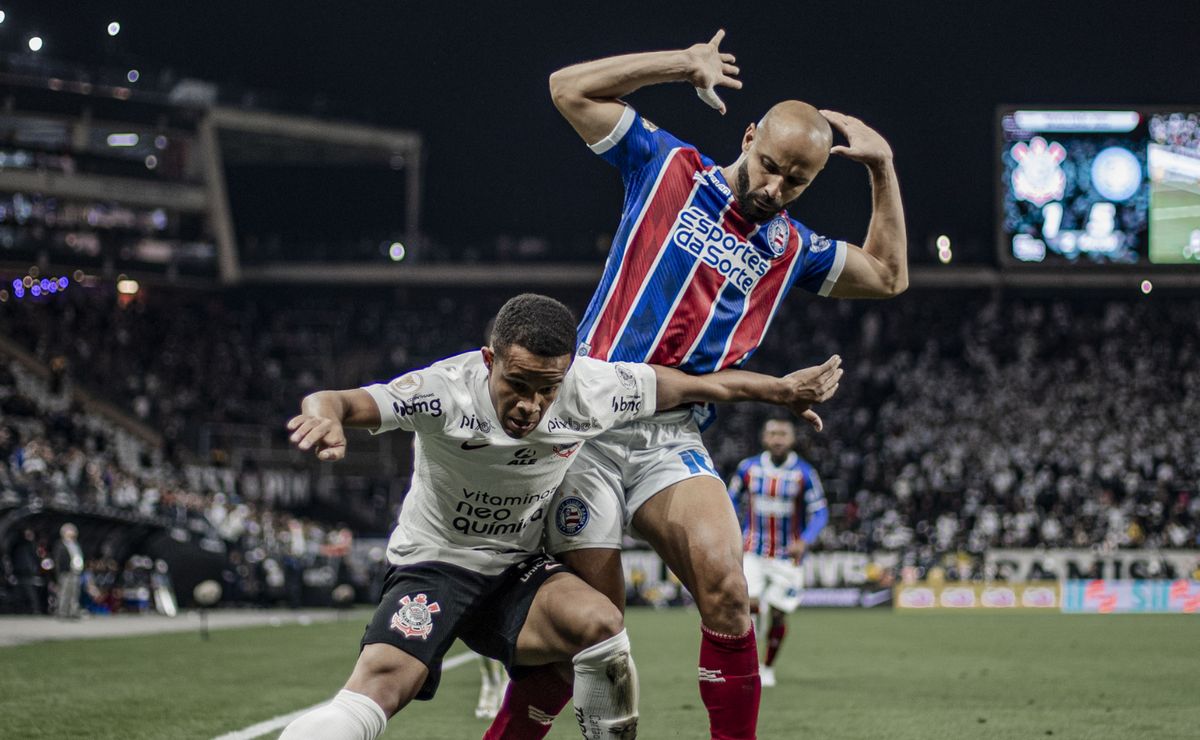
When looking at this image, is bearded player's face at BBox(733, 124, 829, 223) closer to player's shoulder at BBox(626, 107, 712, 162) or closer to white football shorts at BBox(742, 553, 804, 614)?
player's shoulder at BBox(626, 107, 712, 162)

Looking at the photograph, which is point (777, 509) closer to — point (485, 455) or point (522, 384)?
point (485, 455)

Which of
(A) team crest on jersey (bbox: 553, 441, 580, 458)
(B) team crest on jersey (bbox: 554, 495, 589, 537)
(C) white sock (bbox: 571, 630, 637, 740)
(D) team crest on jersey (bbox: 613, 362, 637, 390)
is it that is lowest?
(C) white sock (bbox: 571, 630, 637, 740)

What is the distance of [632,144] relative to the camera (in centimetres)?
568

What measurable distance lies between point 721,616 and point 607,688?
1.81 ft

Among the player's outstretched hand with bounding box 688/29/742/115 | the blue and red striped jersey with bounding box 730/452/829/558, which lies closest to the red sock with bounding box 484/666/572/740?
the player's outstretched hand with bounding box 688/29/742/115

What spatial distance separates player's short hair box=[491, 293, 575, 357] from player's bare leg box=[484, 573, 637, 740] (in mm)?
977

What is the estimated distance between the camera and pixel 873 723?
342 inches

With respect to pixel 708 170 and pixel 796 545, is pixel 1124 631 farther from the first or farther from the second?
pixel 708 170

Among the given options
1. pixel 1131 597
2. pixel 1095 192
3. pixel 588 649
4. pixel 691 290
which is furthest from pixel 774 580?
pixel 1095 192

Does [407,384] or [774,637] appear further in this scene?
[774,637]

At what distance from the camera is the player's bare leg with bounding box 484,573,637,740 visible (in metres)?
4.78

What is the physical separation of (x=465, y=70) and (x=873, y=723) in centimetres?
4779

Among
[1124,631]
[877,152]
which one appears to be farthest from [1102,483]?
[877,152]

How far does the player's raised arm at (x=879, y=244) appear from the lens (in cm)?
583
